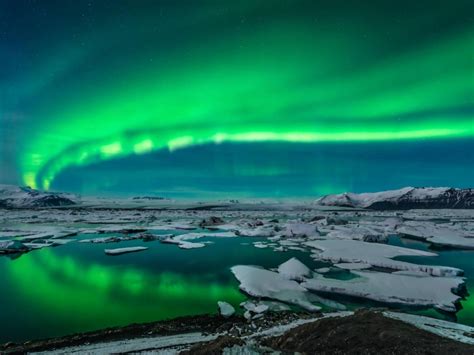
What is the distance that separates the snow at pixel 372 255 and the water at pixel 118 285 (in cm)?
72

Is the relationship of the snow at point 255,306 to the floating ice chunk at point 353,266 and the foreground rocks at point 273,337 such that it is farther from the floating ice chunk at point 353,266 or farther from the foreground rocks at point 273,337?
the floating ice chunk at point 353,266

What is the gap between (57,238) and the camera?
2162 cm

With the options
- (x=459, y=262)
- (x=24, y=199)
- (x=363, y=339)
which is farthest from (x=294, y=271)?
(x=24, y=199)

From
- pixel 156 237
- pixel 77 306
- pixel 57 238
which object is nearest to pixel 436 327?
pixel 77 306

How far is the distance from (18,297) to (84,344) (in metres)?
5.41

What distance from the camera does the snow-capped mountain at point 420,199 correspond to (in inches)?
3452

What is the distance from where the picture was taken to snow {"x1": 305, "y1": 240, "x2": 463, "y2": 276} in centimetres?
1066

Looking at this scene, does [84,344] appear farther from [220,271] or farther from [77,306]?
[220,271]

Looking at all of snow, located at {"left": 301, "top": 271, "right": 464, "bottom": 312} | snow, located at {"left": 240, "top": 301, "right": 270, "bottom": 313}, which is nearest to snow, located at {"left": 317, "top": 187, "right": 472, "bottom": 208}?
snow, located at {"left": 301, "top": 271, "right": 464, "bottom": 312}

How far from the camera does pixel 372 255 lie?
521 inches

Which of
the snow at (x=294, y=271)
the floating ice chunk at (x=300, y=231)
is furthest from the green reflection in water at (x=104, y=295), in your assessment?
the floating ice chunk at (x=300, y=231)

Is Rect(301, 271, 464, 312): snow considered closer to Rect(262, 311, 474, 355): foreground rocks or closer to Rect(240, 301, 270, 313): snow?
Rect(240, 301, 270, 313): snow

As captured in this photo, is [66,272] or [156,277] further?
[66,272]

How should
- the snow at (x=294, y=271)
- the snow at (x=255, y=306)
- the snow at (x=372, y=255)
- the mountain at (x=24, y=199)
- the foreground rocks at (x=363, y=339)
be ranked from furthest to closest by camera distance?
the mountain at (x=24, y=199)
the snow at (x=372, y=255)
the snow at (x=294, y=271)
the snow at (x=255, y=306)
the foreground rocks at (x=363, y=339)
